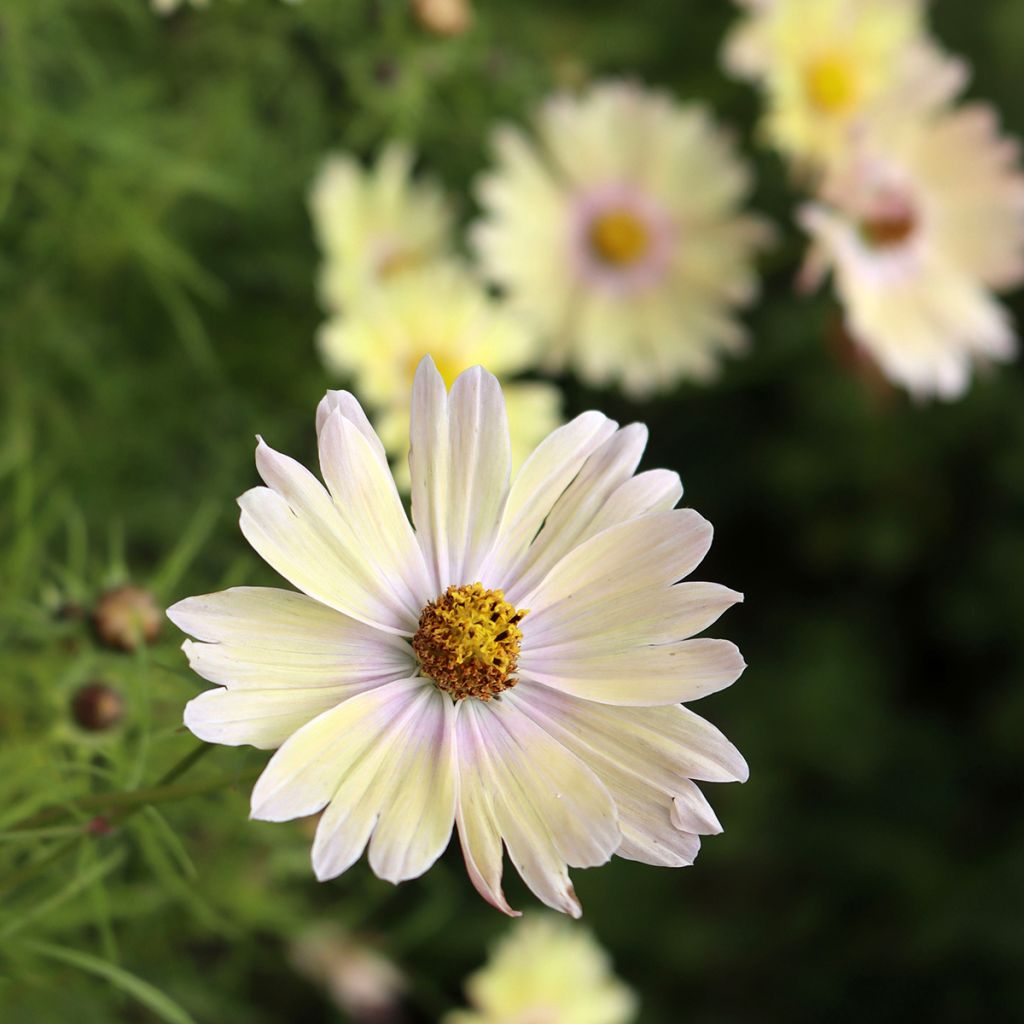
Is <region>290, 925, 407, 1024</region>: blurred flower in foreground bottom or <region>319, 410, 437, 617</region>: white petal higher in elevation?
<region>290, 925, 407, 1024</region>: blurred flower in foreground bottom

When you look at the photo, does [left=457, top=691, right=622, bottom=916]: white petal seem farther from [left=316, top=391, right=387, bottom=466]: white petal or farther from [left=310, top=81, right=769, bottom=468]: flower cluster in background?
[left=310, top=81, right=769, bottom=468]: flower cluster in background

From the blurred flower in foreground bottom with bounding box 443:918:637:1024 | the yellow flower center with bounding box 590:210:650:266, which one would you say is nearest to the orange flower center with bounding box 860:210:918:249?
the yellow flower center with bounding box 590:210:650:266

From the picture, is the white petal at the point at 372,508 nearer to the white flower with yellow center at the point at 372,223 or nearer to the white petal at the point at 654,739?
the white petal at the point at 654,739

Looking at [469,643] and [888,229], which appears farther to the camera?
[888,229]

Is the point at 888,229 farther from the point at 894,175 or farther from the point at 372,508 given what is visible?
the point at 372,508

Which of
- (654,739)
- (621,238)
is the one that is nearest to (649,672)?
(654,739)
